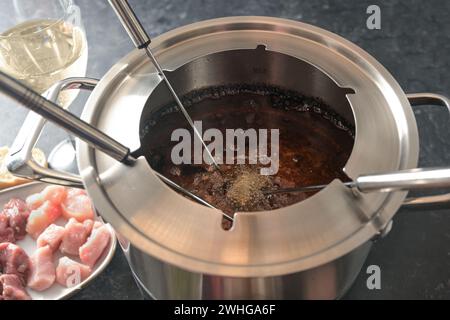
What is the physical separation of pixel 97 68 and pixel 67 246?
620mm

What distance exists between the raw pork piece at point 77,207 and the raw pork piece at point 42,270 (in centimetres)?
11

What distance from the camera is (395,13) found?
173cm

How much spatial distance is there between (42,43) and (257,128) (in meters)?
0.57

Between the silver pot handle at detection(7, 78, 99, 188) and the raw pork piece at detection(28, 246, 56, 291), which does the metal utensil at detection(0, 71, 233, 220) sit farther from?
the raw pork piece at detection(28, 246, 56, 291)

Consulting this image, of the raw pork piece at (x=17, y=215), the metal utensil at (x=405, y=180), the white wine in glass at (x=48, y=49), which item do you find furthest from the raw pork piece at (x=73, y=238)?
the metal utensil at (x=405, y=180)

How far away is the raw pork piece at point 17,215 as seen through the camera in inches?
48.0

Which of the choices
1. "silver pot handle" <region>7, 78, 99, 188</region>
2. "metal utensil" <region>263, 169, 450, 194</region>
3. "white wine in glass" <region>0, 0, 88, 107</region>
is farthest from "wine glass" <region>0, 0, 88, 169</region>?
"metal utensil" <region>263, 169, 450, 194</region>

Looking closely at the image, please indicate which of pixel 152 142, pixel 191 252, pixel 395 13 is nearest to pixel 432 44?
pixel 395 13

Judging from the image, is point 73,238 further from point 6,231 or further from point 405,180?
point 405,180

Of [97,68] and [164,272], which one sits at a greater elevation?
[97,68]

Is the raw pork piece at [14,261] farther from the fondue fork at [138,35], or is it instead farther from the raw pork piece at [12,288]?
the fondue fork at [138,35]

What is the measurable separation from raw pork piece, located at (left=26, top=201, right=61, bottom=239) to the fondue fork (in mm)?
422
